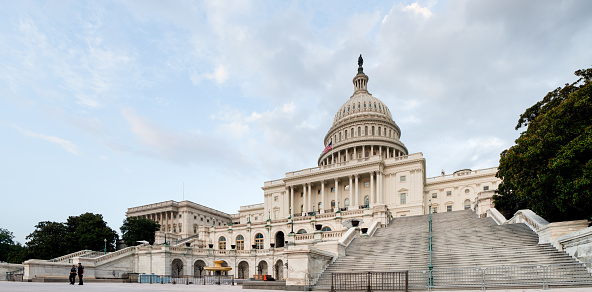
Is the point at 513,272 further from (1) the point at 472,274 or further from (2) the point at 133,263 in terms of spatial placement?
(2) the point at 133,263

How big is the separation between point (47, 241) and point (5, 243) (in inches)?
1948

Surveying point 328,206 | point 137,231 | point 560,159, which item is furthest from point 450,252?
point 137,231

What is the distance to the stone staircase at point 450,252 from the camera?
751 inches

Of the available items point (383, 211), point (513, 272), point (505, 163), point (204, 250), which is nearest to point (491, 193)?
point (383, 211)

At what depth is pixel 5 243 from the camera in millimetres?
87625

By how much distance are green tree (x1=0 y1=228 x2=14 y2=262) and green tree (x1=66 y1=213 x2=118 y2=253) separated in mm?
40107

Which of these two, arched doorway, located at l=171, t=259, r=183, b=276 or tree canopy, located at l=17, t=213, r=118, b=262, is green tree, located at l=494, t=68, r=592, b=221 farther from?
tree canopy, located at l=17, t=213, r=118, b=262

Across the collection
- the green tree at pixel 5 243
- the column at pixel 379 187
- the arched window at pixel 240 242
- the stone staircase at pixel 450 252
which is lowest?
the green tree at pixel 5 243

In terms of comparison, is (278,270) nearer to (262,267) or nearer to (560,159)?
(262,267)

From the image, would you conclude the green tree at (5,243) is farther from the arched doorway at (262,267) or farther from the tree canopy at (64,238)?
the arched doorway at (262,267)

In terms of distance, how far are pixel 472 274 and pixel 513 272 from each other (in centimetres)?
169

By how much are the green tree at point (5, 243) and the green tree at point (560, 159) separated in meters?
101

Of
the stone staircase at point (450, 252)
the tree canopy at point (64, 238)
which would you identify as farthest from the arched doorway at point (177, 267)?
the stone staircase at point (450, 252)

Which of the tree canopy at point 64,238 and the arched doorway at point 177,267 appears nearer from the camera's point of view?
the arched doorway at point 177,267
